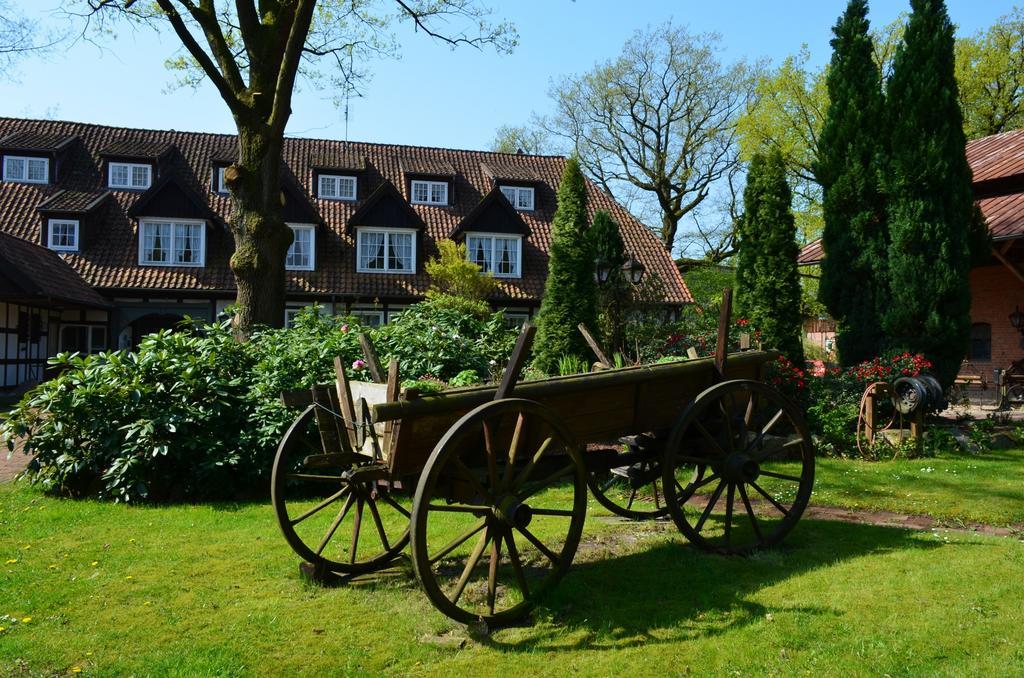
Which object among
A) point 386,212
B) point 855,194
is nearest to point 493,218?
point 386,212

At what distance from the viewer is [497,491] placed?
4082 millimetres

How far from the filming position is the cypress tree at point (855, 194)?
12945 mm

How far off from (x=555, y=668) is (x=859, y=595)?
193cm

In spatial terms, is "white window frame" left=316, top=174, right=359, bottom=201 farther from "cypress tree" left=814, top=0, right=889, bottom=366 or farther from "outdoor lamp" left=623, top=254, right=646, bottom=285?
"cypress tree" left=814, top=0, right=889, bottom=366

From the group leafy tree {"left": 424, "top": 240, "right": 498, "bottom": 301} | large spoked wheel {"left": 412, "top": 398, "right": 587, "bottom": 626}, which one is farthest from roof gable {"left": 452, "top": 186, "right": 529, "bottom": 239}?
large spoked wheel {"left": 412, "top": 398, "right": 587, "bottom": 626}

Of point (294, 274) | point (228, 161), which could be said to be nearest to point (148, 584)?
point (294, 274)

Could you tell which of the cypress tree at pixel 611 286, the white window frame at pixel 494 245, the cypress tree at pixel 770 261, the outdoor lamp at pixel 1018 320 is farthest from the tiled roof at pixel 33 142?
the outdoor lamp at pixel 1018 320

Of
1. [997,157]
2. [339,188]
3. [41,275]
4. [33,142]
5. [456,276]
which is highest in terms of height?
[33,142]

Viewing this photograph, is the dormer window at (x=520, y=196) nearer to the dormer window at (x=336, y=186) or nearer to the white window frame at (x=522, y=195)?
the white window frame at (x=522, y=195)

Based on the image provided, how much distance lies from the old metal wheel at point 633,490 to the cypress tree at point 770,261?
4895mm

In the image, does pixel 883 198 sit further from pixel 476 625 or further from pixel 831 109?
pixel 476 625

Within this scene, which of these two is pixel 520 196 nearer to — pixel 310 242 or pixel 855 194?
pixel 310 242

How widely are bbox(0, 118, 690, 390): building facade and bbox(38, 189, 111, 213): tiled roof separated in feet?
0.18

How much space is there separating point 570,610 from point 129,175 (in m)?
25.7
